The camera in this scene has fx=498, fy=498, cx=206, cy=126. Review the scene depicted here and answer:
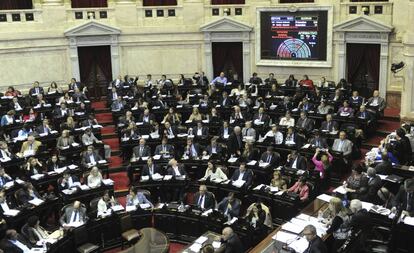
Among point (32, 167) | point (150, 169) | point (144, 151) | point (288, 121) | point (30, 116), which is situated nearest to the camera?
point (32, 167)

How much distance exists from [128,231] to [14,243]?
254 cm

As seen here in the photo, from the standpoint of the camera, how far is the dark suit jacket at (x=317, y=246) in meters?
8.43

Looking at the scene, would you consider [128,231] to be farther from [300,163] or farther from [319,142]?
[319,142]

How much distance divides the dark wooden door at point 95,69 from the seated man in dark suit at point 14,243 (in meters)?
13.3

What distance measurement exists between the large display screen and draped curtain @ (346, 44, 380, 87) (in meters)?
1.13

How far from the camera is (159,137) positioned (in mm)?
16844

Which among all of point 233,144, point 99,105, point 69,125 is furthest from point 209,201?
point 99,105

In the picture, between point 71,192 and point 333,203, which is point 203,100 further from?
point 333,203

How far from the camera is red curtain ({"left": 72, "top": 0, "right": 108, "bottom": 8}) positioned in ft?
75.3

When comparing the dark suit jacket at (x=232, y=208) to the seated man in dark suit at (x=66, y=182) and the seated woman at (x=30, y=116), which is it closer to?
the seated man in dark suit at (x=66, y=182)

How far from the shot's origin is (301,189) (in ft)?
40.3

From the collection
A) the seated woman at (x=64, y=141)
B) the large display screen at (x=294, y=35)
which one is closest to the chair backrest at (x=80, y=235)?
the seated woman at (x=64, y=141)

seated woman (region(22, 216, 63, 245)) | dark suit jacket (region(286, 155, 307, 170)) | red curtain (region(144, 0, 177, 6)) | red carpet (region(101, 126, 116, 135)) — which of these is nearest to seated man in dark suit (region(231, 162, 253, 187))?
dark suit jacket (region(286, 155, 307, 170))

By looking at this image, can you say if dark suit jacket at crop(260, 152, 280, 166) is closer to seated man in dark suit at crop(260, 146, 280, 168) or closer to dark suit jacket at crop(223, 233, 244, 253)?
seated man in dark suit at crop(260, 146, 280, 168)
